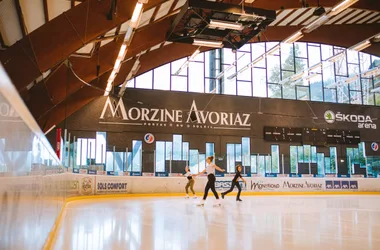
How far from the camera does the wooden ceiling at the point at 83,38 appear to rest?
9.96ft

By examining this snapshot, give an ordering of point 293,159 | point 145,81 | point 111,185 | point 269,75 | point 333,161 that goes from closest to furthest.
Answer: point 111,185 → point 145,81 → point 293,159 → point 333,161 → point 269,75

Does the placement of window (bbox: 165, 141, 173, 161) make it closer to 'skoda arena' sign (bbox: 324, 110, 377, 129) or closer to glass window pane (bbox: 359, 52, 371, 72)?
'skoda arena' sign (bbox: 324, 110, 377, 129)

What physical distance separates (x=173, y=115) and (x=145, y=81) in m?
2.82

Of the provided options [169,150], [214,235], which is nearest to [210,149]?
[169,150]

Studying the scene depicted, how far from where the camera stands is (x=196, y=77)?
23797mm

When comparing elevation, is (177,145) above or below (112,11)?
→ below

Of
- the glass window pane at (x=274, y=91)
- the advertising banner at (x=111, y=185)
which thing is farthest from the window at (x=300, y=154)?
the advertising banner at (x=111, y=185)

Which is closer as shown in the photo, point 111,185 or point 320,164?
point 111,185

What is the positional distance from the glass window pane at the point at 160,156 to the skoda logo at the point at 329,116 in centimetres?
1240

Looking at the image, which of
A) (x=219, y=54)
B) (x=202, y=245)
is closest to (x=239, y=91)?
(x=219, y=54)

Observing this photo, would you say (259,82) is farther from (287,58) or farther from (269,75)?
(287,58)

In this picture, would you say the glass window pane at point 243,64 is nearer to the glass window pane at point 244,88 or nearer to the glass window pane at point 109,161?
the glass window pane at point 244,88

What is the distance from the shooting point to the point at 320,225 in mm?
6820

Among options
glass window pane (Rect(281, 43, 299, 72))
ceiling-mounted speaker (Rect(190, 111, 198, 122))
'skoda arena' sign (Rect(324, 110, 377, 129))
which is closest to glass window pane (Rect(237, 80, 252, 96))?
glass window pane (Rect(281, 43, 299, 72))
